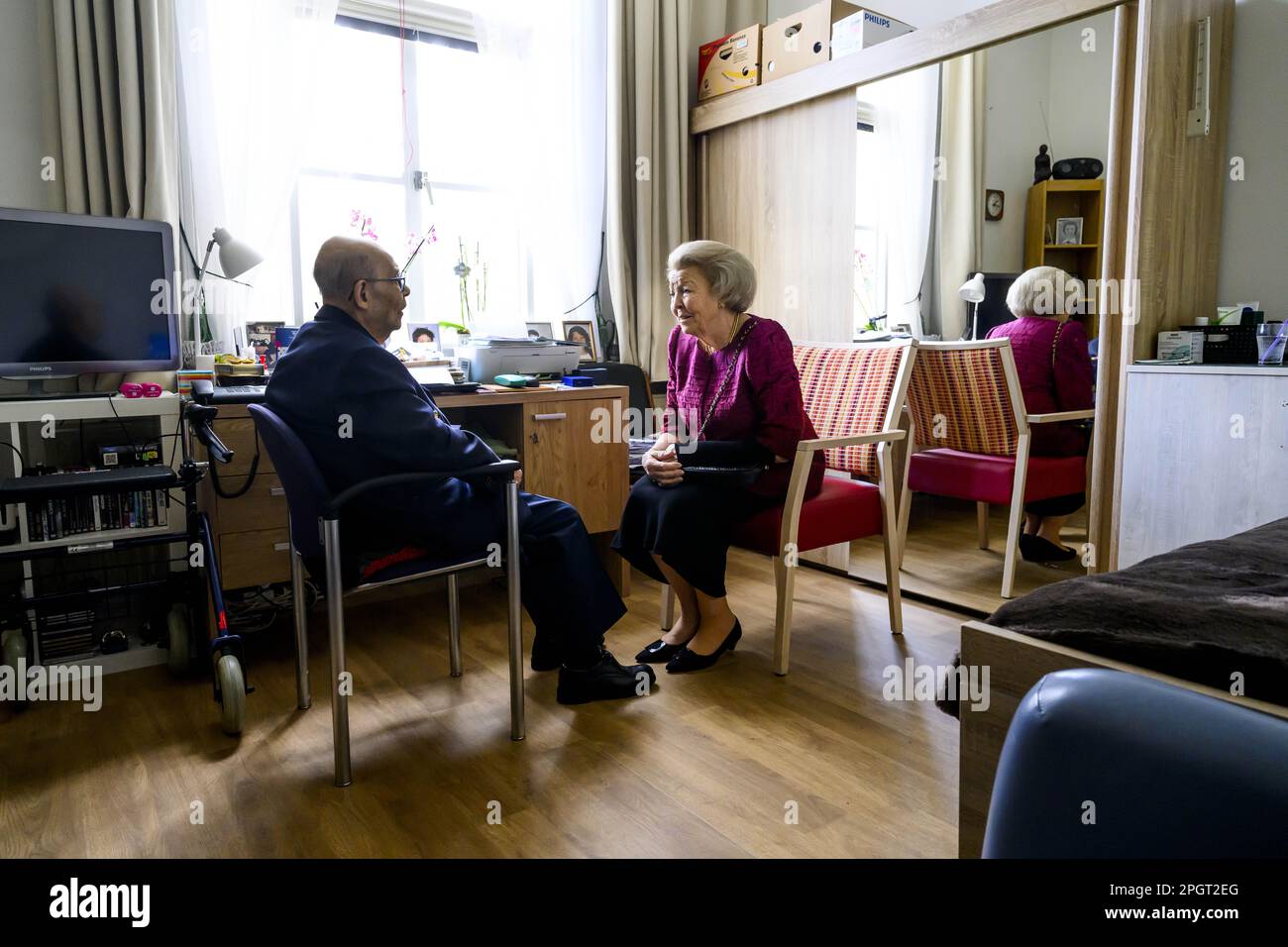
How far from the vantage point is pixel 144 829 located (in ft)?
5.36

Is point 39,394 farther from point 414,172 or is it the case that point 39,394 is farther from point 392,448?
point 414,172

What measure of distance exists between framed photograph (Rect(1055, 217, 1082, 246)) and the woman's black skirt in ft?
4.50

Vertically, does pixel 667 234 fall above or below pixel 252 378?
above

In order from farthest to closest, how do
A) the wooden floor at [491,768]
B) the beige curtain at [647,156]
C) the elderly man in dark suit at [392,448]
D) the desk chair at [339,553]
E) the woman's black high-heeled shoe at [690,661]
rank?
the beige curtain at [647,156] < the woman's black high-heeled shoe at [690,661] < the elderly man in dark suit at [392,448] < the desk chair at [339,553] < the wooden floor at [491,768]

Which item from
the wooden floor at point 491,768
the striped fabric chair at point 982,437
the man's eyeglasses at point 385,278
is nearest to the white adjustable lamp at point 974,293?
the striped fabric chair at point 982,437

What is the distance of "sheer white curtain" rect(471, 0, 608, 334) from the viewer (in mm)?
3479

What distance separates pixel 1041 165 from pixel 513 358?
1.93 meters

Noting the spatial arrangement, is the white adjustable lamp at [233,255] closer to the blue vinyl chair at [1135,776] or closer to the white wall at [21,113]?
the white wall at [21,113]

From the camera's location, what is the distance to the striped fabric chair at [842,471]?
2383 millimetres

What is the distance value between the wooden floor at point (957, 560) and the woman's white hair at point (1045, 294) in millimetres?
695
